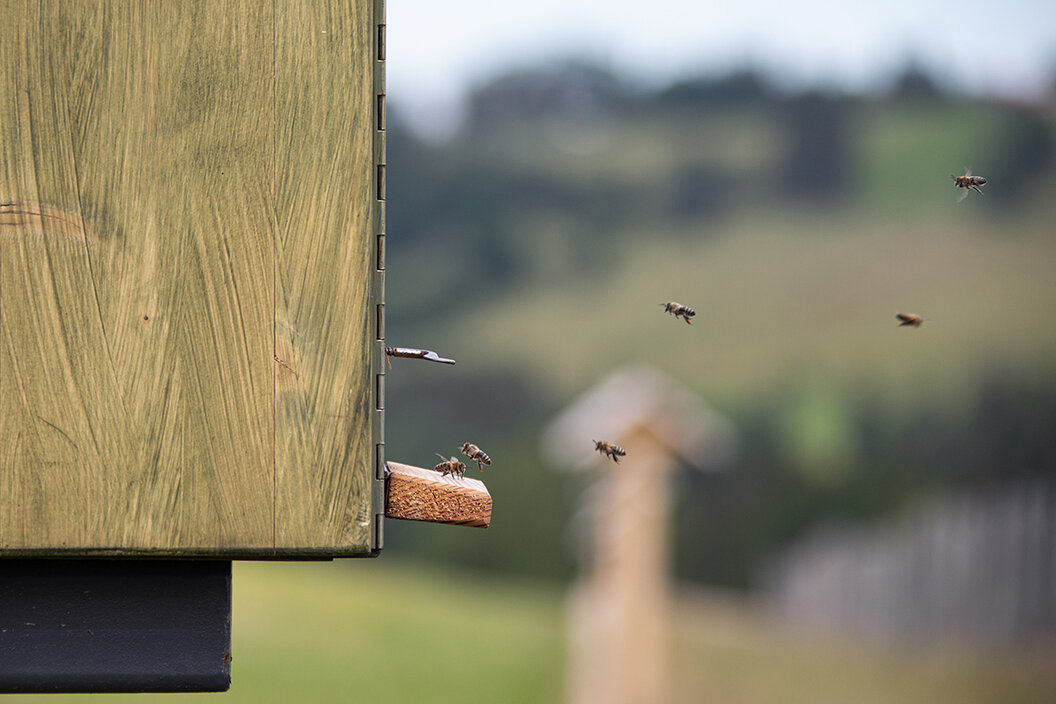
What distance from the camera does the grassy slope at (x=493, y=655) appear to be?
7.28m

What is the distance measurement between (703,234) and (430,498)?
8058 mm

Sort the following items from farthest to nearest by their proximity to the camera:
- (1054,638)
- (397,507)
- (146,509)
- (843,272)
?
(843,272) → (1054,638) → (397,507) → (146,509)

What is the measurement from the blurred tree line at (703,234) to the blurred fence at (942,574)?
0.71 feet

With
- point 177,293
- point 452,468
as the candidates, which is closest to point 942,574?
point 452,468

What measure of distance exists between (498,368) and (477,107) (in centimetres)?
263

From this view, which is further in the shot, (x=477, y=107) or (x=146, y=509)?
(x=477, y=107)

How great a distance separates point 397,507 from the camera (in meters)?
1.59

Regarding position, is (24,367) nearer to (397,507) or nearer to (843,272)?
(397,507)

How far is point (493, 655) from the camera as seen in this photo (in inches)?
308

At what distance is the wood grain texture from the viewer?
1.59m

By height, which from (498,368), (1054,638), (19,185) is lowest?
(1054,638)

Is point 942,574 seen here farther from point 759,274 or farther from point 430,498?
point 430,498

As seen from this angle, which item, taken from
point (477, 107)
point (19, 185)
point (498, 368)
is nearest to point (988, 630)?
point (498, 368)

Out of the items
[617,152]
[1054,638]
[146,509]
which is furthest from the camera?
[617,152]
